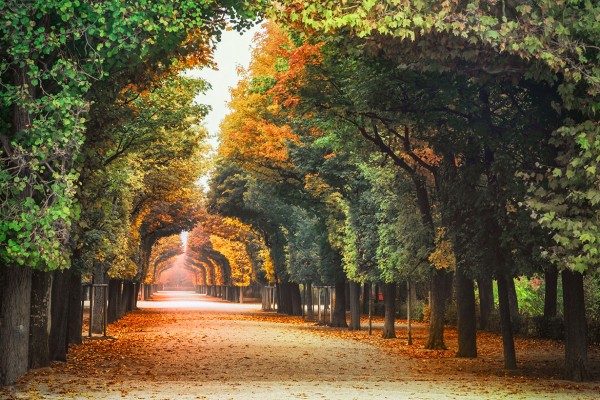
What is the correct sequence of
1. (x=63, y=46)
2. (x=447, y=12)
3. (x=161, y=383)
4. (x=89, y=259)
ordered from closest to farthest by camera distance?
1. (x=447, y=12)
2. (x=63, y=46)
3. (x=161, y=383)
4. (x=89, y=259)

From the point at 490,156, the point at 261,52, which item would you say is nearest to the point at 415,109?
the point at 490,156

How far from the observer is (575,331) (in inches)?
445

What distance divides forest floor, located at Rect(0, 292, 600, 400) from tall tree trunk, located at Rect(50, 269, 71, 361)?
1.40 feet

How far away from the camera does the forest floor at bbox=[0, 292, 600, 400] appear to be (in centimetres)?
983

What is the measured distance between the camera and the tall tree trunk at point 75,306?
16609 millimetres

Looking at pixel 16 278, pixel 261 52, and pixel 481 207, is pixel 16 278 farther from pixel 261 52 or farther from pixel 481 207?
pixel 261 52

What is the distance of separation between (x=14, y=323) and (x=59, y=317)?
13.4 ft

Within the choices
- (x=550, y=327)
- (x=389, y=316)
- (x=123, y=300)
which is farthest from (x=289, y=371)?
(x=123, y=300)

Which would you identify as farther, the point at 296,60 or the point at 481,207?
the point at 296,60

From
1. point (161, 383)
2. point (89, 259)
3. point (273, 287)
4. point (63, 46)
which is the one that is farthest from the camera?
point (273, 287)

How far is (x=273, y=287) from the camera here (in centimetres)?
5116

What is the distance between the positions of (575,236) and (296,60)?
858 centimetres

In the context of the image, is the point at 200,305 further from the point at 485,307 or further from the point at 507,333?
the point at 507,333

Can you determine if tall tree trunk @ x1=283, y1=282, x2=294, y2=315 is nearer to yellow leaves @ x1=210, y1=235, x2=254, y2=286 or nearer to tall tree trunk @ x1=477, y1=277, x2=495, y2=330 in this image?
yellow leaves @ x1=210, y1=235, x2=254, y2=286
